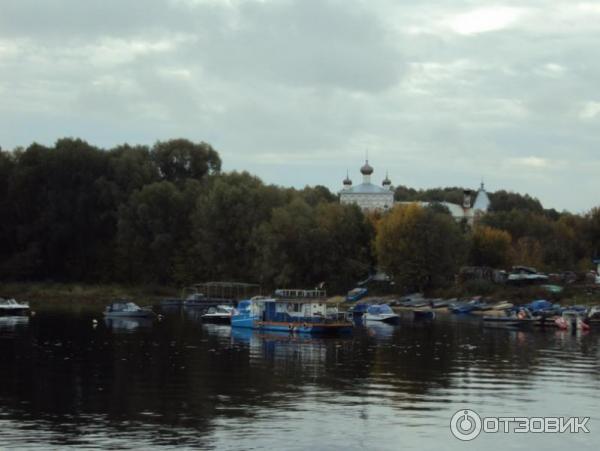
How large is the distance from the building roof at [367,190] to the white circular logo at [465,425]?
139 metres

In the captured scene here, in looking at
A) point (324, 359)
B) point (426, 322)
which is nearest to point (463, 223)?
point (426, 322)

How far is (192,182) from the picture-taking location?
13225 centimetres

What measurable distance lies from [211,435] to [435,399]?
11.9 m

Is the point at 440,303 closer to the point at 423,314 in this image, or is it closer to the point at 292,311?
the point at 423,314

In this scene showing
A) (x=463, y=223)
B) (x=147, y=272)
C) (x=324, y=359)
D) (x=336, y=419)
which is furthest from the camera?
(x=463, y=223)

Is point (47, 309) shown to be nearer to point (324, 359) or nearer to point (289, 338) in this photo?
point (289, 338)

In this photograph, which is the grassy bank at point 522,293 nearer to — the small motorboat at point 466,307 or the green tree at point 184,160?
the small motorboat at point 466,307

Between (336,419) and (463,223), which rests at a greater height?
(463,223)

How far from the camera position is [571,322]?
80062 millimetres

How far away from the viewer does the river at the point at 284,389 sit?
110ft

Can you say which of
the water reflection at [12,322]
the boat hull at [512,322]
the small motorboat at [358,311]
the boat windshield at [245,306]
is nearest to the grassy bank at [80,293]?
the water reflection at [12,322]

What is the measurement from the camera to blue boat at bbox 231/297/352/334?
7506 centimetres

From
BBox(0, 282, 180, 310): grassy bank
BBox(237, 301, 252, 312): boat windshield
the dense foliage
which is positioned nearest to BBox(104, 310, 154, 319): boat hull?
BBox(237, 301, 252, 312): boat windshield

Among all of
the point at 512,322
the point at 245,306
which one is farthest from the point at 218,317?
the point at 512,322
